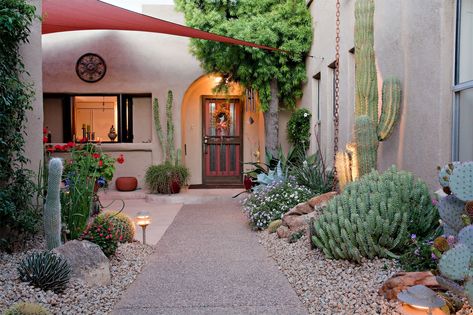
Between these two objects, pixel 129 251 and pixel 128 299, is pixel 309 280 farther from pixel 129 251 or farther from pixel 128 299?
pixel 129 251

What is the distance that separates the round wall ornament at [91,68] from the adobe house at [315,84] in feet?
0.36

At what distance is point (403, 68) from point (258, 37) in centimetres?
388

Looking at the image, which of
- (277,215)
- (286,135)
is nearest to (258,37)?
(286,135)

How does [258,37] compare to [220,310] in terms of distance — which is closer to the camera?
[220,310]

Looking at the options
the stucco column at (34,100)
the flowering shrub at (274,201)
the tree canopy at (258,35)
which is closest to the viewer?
the stucco column at (34,100)

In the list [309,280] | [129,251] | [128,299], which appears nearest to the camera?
[128,299]

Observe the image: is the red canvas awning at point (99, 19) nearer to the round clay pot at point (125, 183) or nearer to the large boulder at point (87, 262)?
the round clay pot at point (125, 183)

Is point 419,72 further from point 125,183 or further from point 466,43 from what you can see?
point 125,183

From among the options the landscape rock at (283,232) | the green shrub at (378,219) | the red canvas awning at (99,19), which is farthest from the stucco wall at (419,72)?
the red canvas awning at (99,19)

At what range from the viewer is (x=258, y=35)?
332 inches

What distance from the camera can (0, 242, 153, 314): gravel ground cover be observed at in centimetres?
320

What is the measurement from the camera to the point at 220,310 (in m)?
3.31

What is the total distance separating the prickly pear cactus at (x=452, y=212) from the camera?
299 cm

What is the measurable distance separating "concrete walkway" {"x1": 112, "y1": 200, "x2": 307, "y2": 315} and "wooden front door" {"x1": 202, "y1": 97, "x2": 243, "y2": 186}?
203 inches
